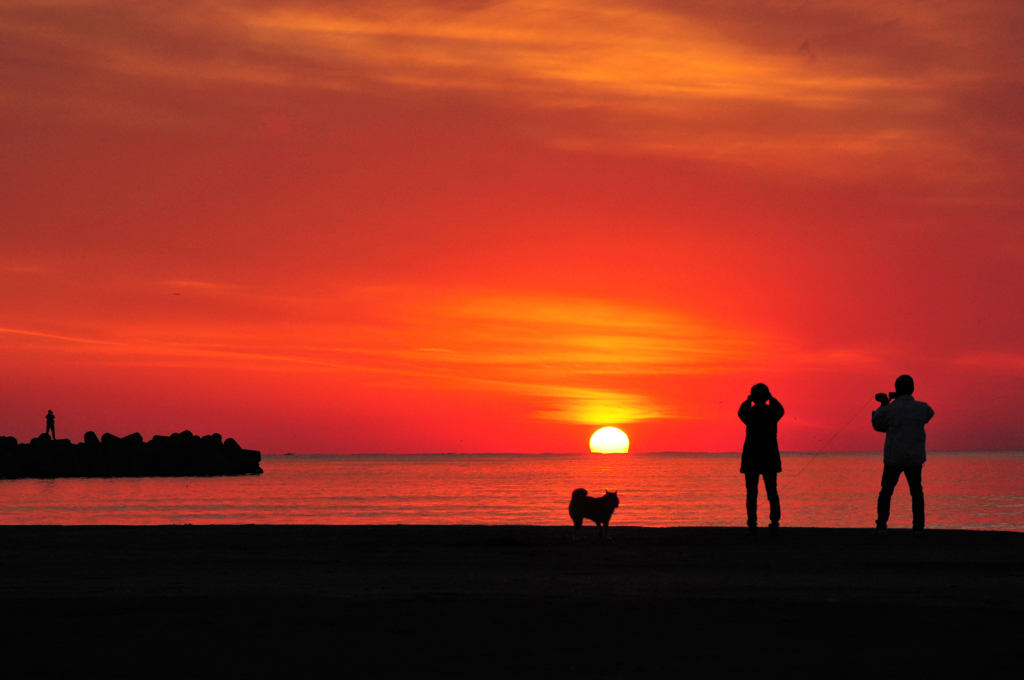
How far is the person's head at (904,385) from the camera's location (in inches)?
601

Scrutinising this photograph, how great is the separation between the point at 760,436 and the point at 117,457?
86.5 metres

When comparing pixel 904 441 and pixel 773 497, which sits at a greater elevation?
Answer: pixel 904 441

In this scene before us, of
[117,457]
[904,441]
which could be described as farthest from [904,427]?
[117,457]

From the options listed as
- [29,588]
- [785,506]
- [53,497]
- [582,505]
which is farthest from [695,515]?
[53,497]

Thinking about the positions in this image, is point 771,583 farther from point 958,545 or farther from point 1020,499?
point 1020,499

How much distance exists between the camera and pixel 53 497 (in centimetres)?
5200

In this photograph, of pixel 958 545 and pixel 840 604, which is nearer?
pixel 840 604

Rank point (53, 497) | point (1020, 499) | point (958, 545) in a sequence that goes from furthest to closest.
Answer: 1. point (53, 497)
2. point (1020, 499)
3. point (958, 545)

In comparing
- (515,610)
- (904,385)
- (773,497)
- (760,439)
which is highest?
(904,385)

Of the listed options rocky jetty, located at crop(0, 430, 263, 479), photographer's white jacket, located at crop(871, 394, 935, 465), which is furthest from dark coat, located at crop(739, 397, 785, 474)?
rocky jetty, located at crop(0, 430, 263, 479)

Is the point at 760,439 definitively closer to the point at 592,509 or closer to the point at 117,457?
the point at 592,509

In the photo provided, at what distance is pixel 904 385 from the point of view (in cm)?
1528

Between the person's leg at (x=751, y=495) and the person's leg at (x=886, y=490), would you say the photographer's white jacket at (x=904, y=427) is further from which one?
the person's leg at (x=751, y=495)

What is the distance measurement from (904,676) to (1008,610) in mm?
2450
